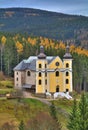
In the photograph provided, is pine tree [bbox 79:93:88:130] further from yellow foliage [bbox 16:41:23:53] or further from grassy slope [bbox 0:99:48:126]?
yellow foliage [bbox 16:41:23:53]

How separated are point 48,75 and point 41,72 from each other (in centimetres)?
190

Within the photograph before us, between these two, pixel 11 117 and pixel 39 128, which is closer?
pixel 39 128

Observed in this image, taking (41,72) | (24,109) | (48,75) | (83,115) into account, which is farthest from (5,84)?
(83,115)

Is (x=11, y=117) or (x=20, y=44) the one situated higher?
(x=20, y=44)

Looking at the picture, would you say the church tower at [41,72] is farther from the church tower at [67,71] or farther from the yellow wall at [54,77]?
the church tower at [67,71]

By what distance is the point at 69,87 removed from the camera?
97188mm

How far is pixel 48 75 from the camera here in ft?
317

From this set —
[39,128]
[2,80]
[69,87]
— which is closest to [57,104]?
[69,87]

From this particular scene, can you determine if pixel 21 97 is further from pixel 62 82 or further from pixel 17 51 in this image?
pixel 17 51

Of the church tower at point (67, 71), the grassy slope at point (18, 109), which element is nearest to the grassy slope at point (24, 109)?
the grassy slope at point (18, 109)

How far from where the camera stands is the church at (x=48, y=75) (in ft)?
313

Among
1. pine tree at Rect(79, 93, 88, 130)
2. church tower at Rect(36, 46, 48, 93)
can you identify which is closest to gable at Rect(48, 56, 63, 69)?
church tower at Rect(36, 46, 48, 93)

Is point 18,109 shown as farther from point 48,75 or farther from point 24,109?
point 48,75

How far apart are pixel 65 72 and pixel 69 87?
3.22 metres
